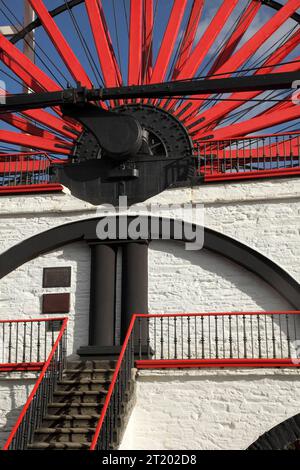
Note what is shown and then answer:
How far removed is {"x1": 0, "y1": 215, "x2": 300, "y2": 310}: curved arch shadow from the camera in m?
13.5

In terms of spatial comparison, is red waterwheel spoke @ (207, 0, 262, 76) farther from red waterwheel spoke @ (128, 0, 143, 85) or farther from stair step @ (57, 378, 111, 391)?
stair step @ (57, 378, 111, 391)

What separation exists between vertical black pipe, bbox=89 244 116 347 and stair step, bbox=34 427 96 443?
2.91m

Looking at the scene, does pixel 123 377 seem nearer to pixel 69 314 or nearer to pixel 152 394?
pixel 152 394

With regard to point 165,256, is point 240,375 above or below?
below

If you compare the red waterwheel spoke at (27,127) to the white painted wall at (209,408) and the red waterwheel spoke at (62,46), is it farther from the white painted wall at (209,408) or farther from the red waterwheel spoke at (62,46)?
the white painted wall at (209,408)

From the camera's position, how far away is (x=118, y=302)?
559 inches

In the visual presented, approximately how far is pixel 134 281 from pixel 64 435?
3.88 metres

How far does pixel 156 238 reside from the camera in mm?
14367

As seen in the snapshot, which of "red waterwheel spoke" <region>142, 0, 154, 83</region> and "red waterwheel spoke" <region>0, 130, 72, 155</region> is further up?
"red waterwheel spoke" <region>142, 0, 154, 83</region>

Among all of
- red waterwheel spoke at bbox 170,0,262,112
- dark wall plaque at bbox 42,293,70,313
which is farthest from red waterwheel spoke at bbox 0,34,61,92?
dark wall plaque at bbox 42,293,70,313

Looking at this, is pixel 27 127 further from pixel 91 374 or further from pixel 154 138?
pixel 91 374

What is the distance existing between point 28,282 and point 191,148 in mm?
4361
